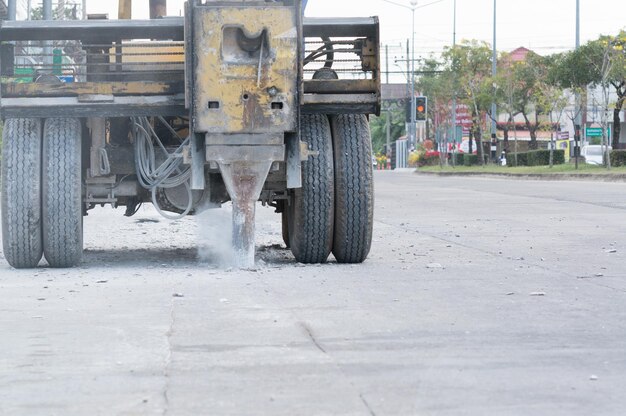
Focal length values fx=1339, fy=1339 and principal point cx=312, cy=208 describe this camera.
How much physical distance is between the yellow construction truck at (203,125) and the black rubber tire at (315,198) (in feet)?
0.04

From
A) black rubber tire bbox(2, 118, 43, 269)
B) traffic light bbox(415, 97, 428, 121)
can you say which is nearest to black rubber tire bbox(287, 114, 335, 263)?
black rubber tire bbox(2, 118, 43, 269)

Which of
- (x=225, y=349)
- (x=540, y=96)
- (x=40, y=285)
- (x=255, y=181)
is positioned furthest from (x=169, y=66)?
(x=540, y=96)

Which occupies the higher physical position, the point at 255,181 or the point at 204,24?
the point at 204,24

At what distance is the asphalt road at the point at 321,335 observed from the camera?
4824 millimetres

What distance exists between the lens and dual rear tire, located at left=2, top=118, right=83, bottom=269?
1009 cm

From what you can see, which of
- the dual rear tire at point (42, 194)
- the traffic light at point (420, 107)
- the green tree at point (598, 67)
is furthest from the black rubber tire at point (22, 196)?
the traffic light at point (420, 107)

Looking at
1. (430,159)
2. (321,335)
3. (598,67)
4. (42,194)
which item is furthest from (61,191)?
(430,159)

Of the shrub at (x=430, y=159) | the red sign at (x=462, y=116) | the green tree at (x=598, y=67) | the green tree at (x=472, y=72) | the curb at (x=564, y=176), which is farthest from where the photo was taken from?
the shrub at (x=430, y=159)

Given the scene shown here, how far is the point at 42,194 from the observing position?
400 inches

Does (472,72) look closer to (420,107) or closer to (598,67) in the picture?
(420,107)

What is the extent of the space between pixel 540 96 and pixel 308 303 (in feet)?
187

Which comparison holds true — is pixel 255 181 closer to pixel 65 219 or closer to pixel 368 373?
pixel 65 219

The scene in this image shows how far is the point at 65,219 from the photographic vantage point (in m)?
10.1

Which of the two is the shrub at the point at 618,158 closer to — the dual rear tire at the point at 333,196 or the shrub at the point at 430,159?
the dual rear tire at the point at 333,196
